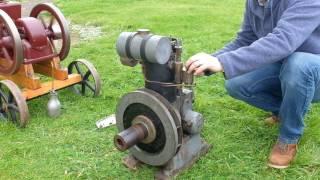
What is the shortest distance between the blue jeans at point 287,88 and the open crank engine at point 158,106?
532 millimetres

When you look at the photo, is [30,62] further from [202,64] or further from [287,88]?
[287,88]

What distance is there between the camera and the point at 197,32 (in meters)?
6.36

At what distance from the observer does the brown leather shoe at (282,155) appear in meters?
2.82

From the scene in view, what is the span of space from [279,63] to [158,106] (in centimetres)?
94

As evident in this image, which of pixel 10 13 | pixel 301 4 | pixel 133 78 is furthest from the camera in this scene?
pixel 133 78

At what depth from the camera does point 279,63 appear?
2.96 meters

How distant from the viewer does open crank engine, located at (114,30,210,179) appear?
239 cm

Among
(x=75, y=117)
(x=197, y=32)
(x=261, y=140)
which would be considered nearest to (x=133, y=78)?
(x=75, y=117)

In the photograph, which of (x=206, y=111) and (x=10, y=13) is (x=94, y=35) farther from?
(x=206, y=111)

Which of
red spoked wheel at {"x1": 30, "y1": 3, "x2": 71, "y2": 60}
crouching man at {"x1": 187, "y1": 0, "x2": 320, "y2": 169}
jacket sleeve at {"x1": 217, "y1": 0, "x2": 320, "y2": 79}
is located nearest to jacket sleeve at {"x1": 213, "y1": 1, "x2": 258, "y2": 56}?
crouching man at {"x1": 187, "y1": 0, "x2": 320, "y2": 169}

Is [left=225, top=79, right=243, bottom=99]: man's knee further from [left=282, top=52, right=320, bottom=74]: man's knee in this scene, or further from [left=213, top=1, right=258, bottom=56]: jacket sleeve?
[left=282, top=52, right=320, bottom=74]: man's knee

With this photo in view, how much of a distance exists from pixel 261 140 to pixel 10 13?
2.24 meters

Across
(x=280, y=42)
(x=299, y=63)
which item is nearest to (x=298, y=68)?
(x=299, y=63)

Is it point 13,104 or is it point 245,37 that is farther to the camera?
point 13,104
